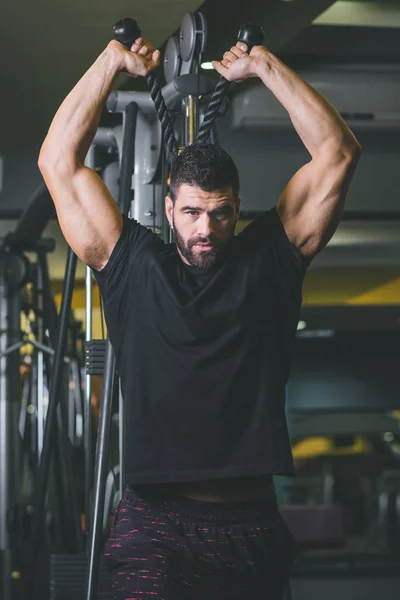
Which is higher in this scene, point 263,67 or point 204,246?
point 263,67

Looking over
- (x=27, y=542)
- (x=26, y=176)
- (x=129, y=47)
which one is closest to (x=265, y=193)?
(x=26, y=176)

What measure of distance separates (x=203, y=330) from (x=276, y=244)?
27 cm

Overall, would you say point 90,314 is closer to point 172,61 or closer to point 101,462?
point 101,462

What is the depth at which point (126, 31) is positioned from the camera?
1.95 metres

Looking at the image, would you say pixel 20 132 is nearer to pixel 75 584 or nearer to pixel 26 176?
pixel 26 176

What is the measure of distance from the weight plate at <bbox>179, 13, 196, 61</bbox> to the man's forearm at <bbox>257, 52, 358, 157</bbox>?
0.51 metres

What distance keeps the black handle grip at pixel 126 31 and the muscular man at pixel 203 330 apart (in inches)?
0.8

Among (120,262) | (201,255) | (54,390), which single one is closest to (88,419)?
(54,390)

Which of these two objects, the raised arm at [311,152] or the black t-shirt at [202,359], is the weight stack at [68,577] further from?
the raised arm at [311,152]

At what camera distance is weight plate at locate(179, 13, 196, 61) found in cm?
240

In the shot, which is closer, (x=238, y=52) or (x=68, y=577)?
(x=238, y=52)

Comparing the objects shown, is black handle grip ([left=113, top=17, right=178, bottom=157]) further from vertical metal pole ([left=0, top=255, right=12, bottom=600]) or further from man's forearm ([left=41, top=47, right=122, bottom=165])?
vertical metal pole ([left=0, top=255, right=12, bottom=600])

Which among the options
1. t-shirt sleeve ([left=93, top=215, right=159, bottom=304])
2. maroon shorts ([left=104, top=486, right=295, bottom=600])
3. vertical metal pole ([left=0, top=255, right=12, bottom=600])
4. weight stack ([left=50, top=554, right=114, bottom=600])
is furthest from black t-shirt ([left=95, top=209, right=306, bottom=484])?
vertical metal pole ([left=0, top=255, right=12, bottom=600])

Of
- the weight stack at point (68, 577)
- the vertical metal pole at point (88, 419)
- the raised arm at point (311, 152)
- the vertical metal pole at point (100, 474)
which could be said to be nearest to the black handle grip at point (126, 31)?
the raised arm at point (311, 152)
